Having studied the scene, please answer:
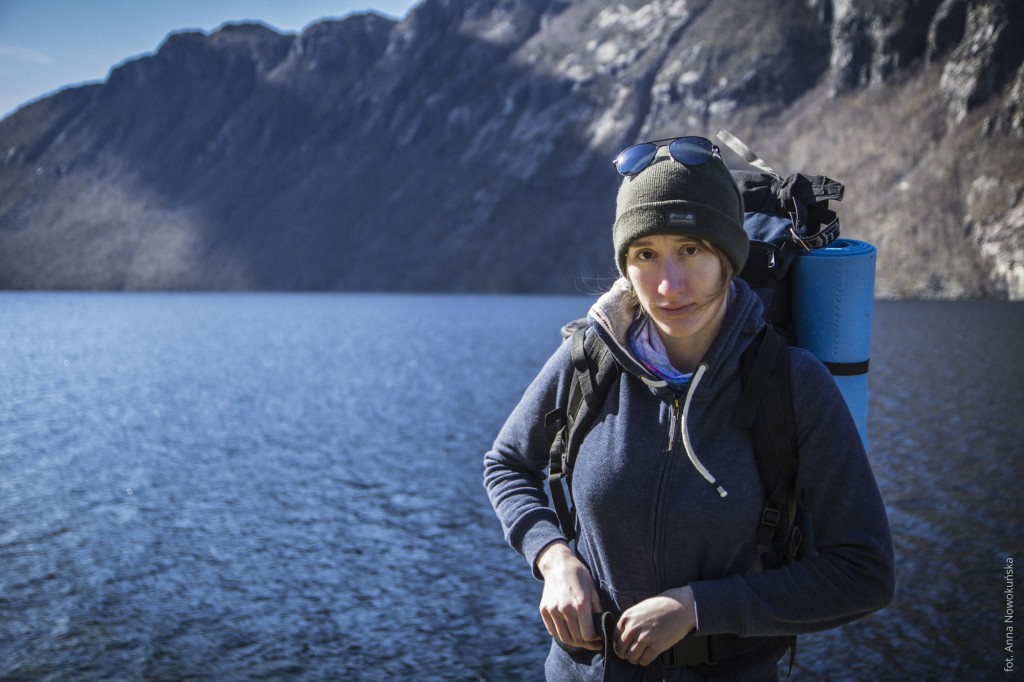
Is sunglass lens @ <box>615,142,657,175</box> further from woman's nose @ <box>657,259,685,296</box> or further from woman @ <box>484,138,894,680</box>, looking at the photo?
woman's nose @ <box>657,259,685,296</box>

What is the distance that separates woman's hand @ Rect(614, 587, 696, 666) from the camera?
245 cm

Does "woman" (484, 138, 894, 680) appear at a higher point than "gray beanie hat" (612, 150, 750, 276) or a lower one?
lower

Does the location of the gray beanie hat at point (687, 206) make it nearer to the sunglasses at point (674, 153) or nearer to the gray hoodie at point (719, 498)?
the sunglasses at point (674, 153)

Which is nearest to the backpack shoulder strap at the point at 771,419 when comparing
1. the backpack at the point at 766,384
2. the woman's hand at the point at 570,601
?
the backpack at the point at 766,384

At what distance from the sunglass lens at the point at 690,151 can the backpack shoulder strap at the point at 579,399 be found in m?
0.61

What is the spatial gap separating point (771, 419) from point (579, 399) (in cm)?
61

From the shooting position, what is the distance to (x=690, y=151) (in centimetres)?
259

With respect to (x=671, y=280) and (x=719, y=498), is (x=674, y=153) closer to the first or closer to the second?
(x=671, y=280)

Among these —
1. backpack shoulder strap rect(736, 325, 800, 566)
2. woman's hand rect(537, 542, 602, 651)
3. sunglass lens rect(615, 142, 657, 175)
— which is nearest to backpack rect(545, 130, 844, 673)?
backpack shoulder strap rect(736, 325, 800, 566)

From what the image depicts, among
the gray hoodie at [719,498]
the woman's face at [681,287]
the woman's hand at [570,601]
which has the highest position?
the woman's face at [681,287]

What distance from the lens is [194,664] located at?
11.3 m

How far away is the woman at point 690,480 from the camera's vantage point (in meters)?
2.43

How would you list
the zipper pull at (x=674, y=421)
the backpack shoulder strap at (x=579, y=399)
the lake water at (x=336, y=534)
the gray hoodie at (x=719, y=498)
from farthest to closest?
the lake water at (x=336, y=534) < the backpack shoulder strap at (x=579, y=399) < the zipper pull at (x=674, y=421) < the gray hoodie at (x=719, y=498)

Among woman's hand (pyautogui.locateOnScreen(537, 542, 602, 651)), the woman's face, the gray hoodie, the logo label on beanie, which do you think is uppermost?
the logo label on beanie
